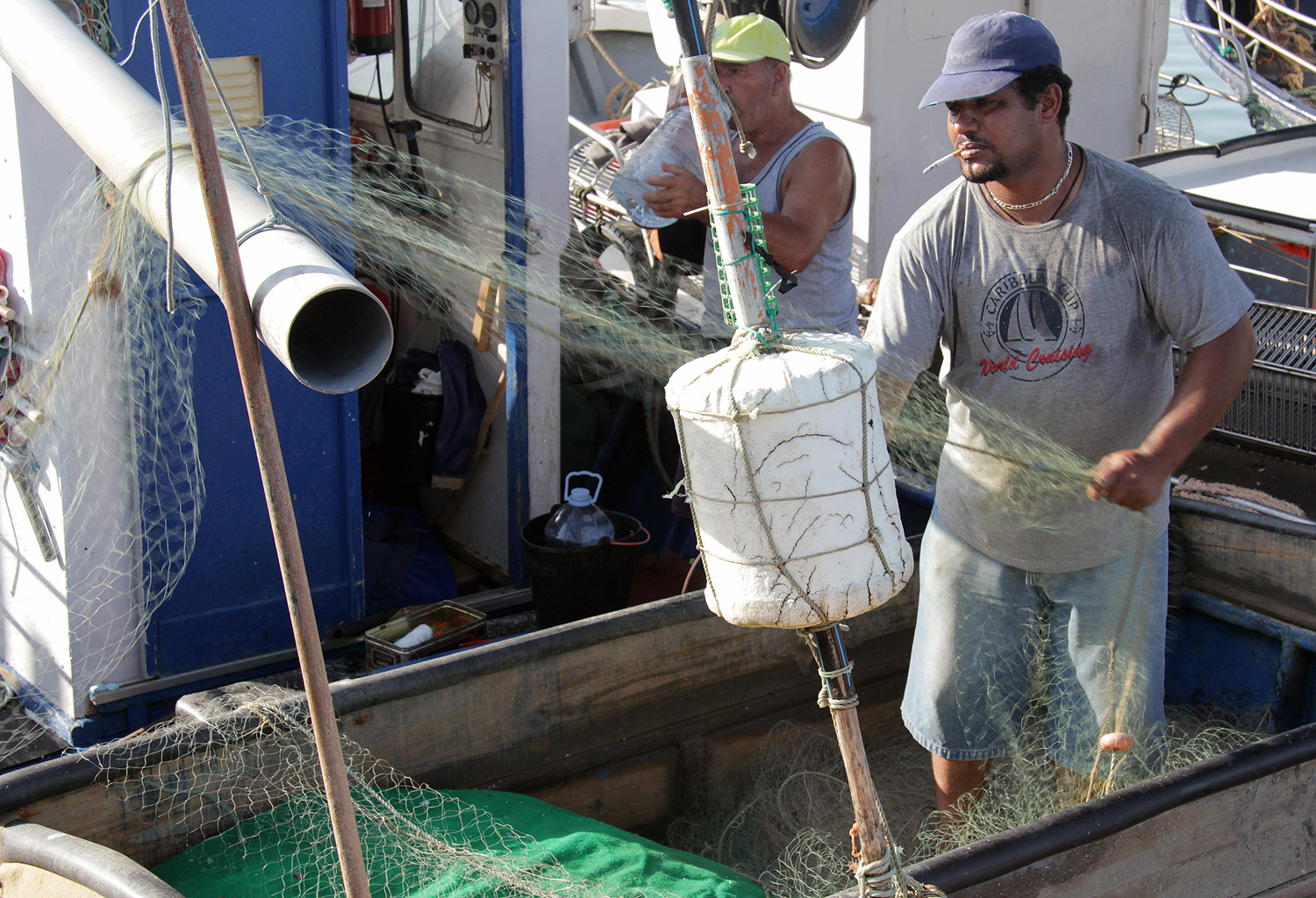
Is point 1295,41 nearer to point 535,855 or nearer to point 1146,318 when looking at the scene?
point 1146,318

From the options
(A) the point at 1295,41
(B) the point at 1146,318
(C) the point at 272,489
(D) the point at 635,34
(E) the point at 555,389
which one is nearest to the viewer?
(C) the point at 272,489

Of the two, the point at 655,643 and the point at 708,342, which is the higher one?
the point at 708,342

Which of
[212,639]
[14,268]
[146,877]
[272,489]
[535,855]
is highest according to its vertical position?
[272,489]

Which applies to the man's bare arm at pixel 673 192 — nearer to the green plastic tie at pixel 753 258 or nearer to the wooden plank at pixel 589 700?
the wooden plank at pixel 589 700

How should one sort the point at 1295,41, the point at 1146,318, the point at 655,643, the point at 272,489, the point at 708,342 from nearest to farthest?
the point at 272,489 < the point at 1146,318 < the point at 655,643 < the point at 708,342 < the point at 1295,41

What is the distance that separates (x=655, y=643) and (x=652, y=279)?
2.03 meters

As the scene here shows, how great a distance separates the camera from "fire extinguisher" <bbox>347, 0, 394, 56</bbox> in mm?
5156

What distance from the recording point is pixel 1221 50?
10.1 meters

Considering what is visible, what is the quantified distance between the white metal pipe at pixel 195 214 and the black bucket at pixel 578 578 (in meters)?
2.86

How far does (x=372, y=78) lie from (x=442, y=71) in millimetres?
839

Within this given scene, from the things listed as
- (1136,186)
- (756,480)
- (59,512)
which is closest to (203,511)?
(59,512)

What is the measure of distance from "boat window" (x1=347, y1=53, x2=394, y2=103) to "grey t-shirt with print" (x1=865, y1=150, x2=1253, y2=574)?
Result: 139 inches

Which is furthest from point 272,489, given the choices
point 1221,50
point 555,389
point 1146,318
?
point 1221,50

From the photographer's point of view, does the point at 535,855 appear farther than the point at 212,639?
No
